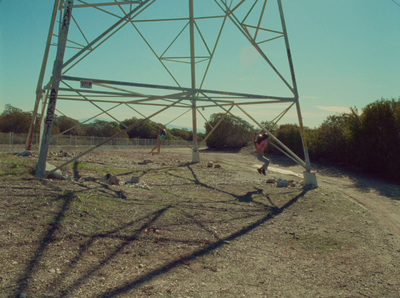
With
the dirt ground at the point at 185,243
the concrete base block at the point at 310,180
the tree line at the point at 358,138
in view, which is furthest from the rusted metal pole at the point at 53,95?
the concrete base block at the point at 310,180

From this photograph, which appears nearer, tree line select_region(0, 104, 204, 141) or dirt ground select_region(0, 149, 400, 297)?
dirt ground select_region(0, 149, 400, 297)

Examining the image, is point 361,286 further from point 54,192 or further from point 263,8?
point 263,8

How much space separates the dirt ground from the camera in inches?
163

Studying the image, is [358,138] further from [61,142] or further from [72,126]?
[72,126]

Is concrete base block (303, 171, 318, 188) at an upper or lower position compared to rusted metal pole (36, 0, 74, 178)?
lower

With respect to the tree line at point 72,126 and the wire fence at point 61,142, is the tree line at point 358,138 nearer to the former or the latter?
the wire fence at point 61,142

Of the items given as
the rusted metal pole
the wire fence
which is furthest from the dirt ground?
the wire fence

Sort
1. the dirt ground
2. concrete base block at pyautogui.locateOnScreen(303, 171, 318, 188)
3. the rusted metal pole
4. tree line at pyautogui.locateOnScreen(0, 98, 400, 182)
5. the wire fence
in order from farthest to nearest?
1. the wire fence
2. tree line at pyautogui.locateOnScreen(0, 98, 400, 182)
3. concrete base block at pyautogui.locateOnScreen(303, 171, 318, 188)
4. the rusted metal pole
5. the dirt ground

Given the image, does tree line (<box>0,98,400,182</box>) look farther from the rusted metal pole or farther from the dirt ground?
the dirt ground

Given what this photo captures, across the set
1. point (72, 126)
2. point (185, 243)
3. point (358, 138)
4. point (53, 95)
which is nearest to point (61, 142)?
point (72, 126)

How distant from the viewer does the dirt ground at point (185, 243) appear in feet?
13.6

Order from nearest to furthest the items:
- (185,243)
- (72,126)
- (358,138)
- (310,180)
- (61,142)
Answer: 1. (185,243)
2. (310,180)
3. (358,138)
4. (61,142)
5. (72,126)

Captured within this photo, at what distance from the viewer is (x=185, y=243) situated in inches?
223

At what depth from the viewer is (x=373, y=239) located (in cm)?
671
